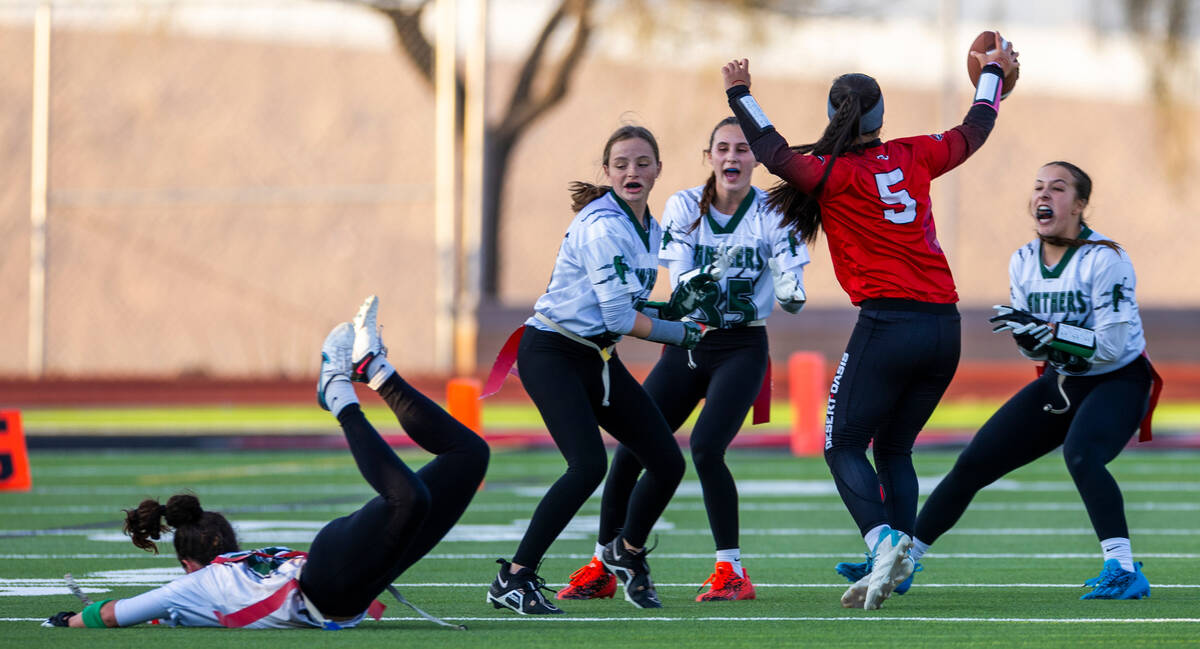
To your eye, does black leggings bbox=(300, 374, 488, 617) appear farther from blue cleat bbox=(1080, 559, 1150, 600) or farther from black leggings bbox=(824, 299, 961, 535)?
blue cleat bbox=(1080, 559, 1150, 600)

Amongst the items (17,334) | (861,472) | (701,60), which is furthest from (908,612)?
(17,334)

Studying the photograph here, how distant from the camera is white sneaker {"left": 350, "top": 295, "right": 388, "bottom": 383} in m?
6.21

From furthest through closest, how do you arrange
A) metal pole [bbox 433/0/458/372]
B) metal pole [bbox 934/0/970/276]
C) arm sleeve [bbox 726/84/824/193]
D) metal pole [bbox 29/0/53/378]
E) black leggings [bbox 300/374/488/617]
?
metal pole [bbox 934/0/970/276]
metal pole [bbox 29/0/53/378]
metal pole [bbox 433/0/458/372]
arm sleeve [bbox 726/84/824/193]
black leggings [bbox 300/374/488/617]

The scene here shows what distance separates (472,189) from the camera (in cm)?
2209

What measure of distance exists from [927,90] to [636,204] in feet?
59.4

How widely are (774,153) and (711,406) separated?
4.64 ft

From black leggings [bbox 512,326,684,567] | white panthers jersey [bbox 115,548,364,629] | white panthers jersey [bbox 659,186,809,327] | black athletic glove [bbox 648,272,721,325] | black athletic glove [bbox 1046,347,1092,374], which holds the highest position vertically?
white panthers jersey [bbox 659,186,809,327]

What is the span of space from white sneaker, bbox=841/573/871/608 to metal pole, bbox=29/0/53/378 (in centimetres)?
→ 1740

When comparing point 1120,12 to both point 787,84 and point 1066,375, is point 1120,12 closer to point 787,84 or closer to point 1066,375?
point 787,84

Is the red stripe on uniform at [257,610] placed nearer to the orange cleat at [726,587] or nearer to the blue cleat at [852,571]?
the orange cleat at [726,587]

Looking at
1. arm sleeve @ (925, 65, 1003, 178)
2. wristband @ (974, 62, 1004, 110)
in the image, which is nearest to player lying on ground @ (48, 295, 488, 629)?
arm sleeve @ (925, 65, 1003, 178)

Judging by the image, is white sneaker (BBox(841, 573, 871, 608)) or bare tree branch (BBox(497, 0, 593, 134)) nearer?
white sneaker (BBox(841, 573, 871, 608))

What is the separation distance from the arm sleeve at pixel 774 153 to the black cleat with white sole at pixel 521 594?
1956 millimetres

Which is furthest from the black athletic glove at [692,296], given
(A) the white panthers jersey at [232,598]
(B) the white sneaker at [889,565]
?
(A) the white panthers jersey at [232,598]
